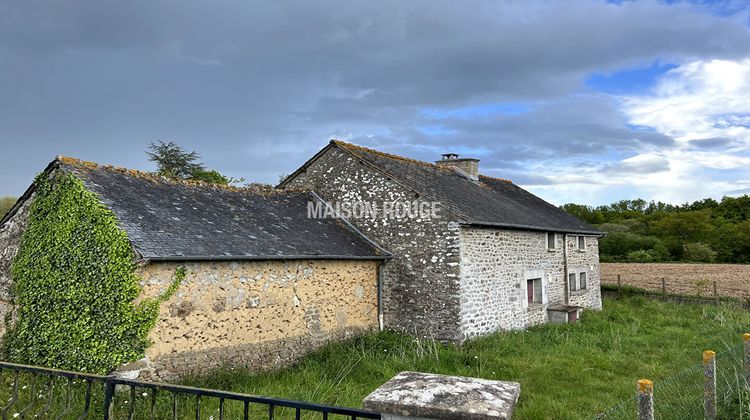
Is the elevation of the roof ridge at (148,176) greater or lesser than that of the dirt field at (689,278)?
greater

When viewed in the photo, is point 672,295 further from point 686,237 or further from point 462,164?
point 686,237

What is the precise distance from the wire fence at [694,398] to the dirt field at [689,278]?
15817mm

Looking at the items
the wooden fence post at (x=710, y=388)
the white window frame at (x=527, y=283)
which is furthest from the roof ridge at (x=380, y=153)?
the wooden fence post at (x=710, y=388)

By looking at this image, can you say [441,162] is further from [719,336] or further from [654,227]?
[654,227]

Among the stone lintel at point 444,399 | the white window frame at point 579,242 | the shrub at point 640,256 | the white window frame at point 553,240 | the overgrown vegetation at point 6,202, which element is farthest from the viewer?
the shrub at point 640,256

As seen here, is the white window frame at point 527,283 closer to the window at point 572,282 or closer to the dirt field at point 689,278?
the window at point 572,282

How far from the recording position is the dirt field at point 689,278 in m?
23.1

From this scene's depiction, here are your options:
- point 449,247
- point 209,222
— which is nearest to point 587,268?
point 449,247

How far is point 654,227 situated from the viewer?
161 ft

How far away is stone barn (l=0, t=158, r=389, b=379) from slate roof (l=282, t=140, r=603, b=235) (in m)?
2.43

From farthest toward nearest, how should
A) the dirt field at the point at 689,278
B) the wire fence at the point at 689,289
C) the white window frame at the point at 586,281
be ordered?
the dirt field at the point at 689,278, the wire fence at the point at 689,289, the white window frame at the point at 586,281

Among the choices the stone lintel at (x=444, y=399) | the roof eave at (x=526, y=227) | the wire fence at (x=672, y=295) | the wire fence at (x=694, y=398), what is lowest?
the wire fence at (x=694, y=398)

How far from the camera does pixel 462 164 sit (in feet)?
61.3

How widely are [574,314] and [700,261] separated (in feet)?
102
